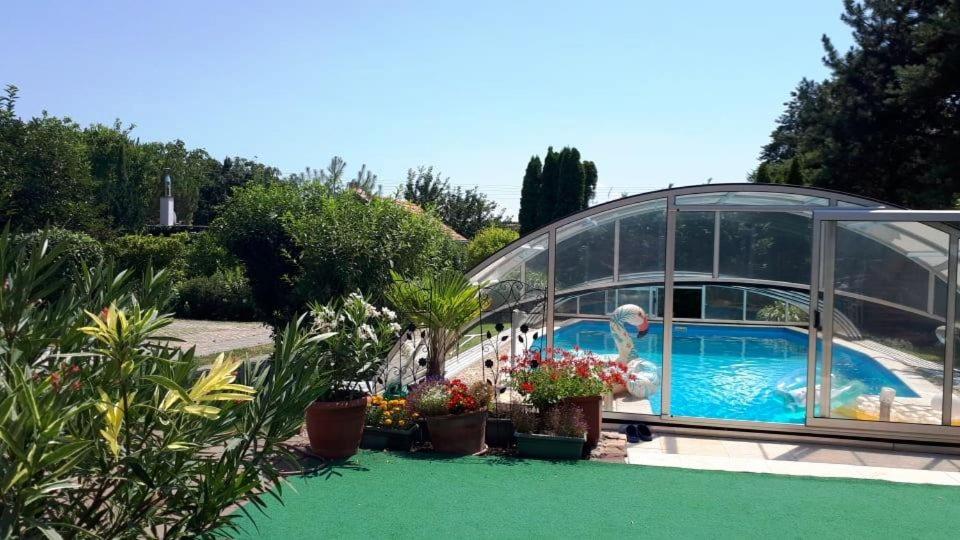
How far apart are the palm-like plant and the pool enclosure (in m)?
0.51

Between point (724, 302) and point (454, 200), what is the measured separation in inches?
694

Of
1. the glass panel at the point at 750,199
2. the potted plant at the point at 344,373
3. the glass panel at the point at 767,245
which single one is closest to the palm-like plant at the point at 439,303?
the potted plant at the point at 344,373

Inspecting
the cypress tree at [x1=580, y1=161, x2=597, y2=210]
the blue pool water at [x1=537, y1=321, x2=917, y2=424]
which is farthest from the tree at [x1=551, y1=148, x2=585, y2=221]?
the blue pool water at [x1=537, y1=321, x2=917, y2=424]

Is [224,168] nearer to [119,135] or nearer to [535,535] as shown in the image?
[119,135]

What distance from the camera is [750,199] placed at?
305 inches

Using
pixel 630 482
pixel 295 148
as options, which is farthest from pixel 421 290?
pixel 295 148

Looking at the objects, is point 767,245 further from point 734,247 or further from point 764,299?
point 764,299

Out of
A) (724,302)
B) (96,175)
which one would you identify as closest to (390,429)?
(724,302)

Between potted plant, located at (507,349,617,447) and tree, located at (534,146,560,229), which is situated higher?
tree, located at (534,146,560,229)

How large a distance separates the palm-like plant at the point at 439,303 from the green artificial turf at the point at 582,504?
1454mm

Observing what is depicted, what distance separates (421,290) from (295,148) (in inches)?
537

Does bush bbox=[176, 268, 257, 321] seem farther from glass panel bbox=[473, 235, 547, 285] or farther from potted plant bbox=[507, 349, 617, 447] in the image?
potted plant bbox=[507, 349, 617, 447]

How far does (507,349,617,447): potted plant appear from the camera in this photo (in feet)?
20.7

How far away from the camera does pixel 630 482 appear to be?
5.55 metres
